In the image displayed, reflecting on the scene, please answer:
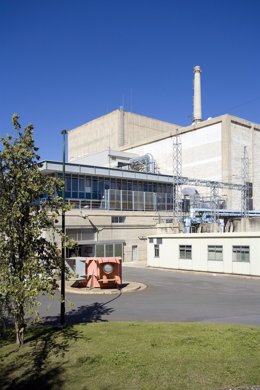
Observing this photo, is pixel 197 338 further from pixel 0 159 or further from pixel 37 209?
pixel 0 159

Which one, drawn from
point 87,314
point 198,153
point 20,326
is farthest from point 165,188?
point 20,326

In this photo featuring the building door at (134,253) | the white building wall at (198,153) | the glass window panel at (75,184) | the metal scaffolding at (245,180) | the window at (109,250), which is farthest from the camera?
the white building wall at (198,153)

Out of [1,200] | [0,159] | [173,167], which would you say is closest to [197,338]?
[1,200]

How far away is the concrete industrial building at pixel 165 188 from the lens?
39281 millimetres

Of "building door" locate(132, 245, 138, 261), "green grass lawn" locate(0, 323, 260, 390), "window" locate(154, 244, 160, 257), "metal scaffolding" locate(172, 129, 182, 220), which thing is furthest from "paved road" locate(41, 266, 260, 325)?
"metal scaffolding" locate(172, 129, 182, 220)

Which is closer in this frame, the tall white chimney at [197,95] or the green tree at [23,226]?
the green tree at [23,226]

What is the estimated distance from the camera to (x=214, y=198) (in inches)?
1859

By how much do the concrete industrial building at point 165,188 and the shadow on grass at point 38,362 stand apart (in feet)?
79.0

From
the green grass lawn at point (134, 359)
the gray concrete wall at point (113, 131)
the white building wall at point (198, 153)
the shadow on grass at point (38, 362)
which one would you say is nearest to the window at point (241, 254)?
the green grass lawn at point (134, 359)

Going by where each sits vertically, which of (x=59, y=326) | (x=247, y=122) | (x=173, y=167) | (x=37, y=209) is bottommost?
(x=59, y=326)

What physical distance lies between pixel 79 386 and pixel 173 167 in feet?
159

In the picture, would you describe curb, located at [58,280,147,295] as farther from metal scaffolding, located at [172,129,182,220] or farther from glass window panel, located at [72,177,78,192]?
metal scaffolding, located at [172,129,182,220]

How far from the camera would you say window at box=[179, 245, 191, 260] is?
31.5 m

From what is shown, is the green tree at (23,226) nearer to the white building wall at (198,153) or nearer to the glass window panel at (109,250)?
the glass window panel at (109,250)
